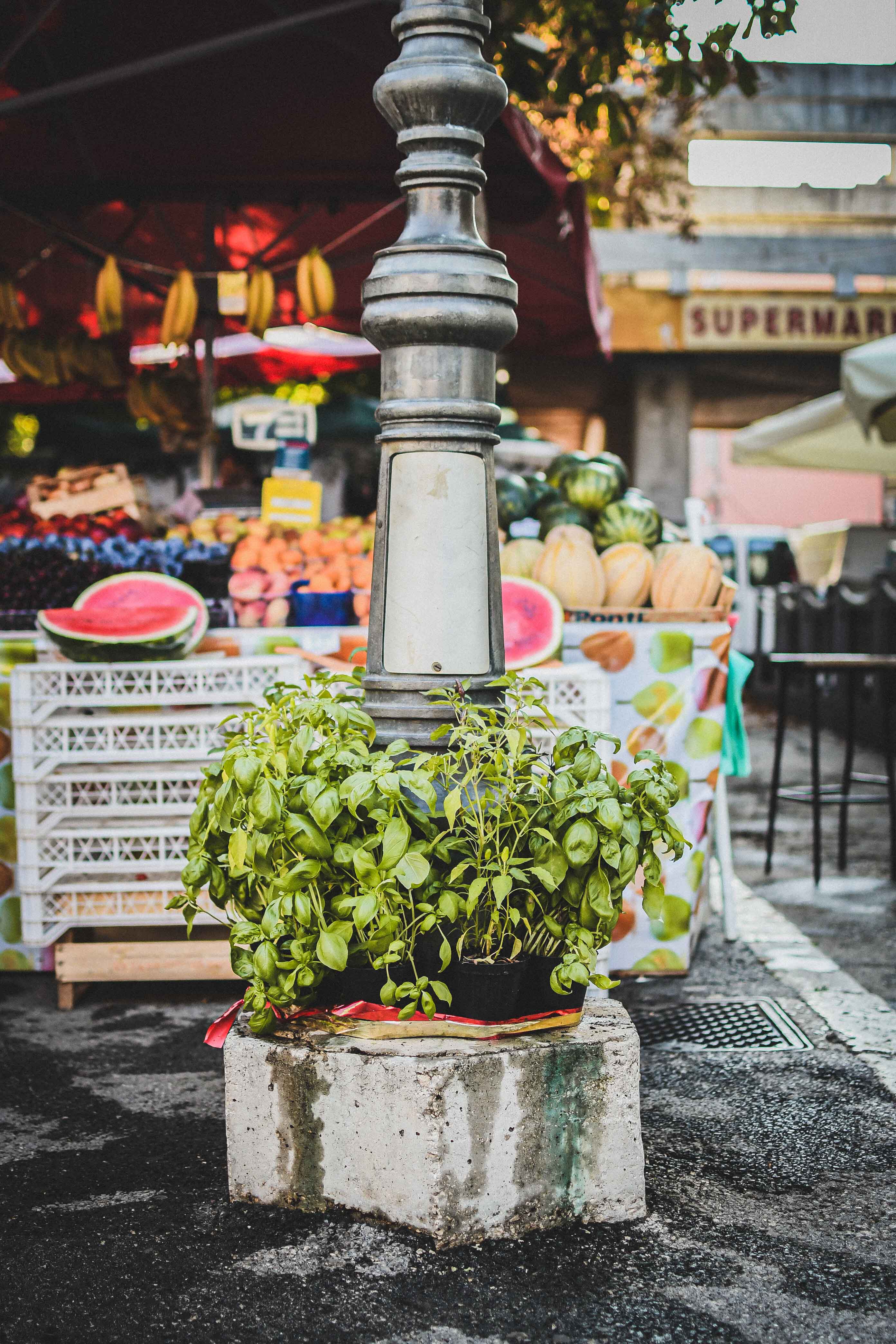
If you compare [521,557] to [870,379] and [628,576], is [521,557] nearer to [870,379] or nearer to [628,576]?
[628,576]

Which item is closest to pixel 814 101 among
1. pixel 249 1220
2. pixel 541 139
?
pixel 541 139

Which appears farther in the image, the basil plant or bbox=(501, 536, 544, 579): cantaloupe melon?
bbox=(501, 536, 544, 579): cantaloupe melon

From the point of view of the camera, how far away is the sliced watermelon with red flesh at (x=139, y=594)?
182 inches

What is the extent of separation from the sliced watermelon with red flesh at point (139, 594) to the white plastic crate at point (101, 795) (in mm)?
621

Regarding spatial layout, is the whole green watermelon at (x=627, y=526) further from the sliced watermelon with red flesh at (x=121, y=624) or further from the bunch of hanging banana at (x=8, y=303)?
the bunch of hanging banana at (x=8, y=303)

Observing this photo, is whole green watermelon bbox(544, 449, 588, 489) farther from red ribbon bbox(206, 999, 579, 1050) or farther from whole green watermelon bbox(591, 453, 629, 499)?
red ribbon bbox(206, 999, 579, 1050)

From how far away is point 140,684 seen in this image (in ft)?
13.8

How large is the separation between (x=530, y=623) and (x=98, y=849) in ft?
5.69

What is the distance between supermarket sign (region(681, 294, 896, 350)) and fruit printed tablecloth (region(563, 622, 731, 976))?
13.5 meters

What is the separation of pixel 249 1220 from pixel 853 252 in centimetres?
1741

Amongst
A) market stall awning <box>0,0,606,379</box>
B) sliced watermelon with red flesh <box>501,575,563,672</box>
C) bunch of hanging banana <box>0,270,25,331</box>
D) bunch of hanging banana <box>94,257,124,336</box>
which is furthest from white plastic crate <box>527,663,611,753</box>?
bunch of hanging banana <box>0,270,25,331</box>

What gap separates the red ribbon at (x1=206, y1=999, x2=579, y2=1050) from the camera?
105 inches

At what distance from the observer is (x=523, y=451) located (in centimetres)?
1114

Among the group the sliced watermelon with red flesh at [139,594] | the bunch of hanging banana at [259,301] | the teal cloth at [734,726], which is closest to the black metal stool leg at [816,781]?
the teal cloth at [734,726]
